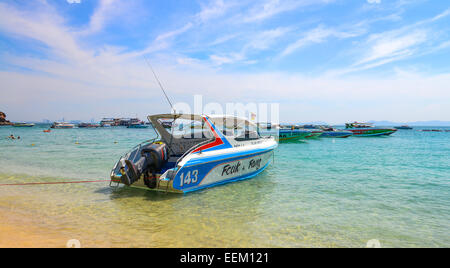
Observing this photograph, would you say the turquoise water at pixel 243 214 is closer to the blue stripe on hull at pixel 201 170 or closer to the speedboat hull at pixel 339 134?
the blue stripe on hull at pixel 201 170

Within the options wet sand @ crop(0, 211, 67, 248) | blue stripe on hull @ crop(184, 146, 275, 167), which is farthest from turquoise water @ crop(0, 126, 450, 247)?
blue stripe on hull @ crop(184, 146, 275, 167)

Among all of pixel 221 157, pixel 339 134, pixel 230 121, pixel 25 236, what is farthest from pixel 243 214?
pixel 339 134

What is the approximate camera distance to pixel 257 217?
20.1 ft

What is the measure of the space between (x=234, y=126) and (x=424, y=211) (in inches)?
274

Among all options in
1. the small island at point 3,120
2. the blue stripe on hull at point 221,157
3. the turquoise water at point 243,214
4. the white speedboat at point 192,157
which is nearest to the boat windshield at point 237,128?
the white speedboat at point 192,157

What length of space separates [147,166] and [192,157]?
1431 mm

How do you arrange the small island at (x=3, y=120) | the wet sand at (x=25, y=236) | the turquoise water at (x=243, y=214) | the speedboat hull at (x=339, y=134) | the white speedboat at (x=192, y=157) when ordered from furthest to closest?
the small island at (x=3, y=120), the speedboat hull at (x=339, y=134), the white speedboat at (x=192, y=157), the turquoise water at (x=243, y=214), the wet sand at (x=25, y=236)

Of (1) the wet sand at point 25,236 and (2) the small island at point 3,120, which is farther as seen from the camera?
(2) the small island at point 3,120

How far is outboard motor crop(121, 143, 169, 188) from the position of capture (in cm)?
730

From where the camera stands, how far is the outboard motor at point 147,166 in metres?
7.30

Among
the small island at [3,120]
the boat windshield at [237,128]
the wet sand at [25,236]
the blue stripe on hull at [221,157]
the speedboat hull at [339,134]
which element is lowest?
the wet sand at [25,236]

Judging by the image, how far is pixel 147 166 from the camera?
25.0 feet

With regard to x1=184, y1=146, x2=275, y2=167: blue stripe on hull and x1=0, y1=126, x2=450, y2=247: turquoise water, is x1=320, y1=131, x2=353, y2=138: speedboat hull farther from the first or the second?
x1=184, y1=146, x2=275, y2=167: blue stripe on hull

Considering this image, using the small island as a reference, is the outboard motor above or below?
below
